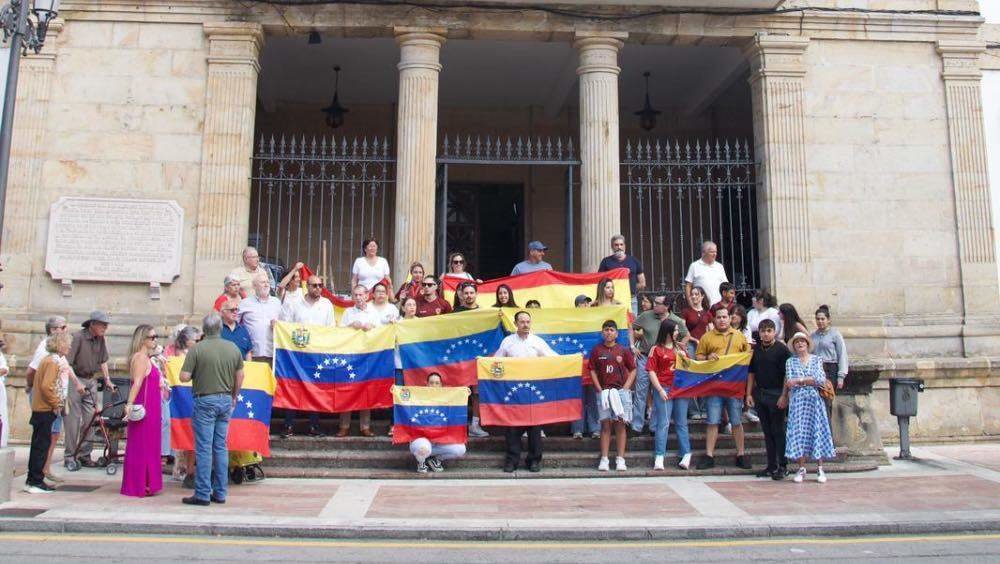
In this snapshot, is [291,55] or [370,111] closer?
[291,55]

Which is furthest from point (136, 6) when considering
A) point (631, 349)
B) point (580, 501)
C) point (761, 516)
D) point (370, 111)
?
point (761, 516)

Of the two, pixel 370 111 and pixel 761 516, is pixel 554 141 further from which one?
pixel 761 516

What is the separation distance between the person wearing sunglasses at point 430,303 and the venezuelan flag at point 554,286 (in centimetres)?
88

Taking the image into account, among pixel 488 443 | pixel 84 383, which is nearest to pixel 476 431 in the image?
pixel 488 443

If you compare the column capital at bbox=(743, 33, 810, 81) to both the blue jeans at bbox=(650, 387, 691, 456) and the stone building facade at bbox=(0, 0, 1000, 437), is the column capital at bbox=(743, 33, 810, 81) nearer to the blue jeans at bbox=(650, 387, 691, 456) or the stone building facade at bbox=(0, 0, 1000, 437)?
the stone building facade at bbox=(0, 0, 1000, 437)

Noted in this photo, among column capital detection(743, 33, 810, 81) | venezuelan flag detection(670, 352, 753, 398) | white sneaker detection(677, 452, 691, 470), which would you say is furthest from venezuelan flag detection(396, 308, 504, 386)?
column capital detection(743, 33, 810, 81)

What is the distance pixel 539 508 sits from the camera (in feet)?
23.8

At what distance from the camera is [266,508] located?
7.17 metres

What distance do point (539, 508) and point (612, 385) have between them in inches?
87.4

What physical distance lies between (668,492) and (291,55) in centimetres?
1257

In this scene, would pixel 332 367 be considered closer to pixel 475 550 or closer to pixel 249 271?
pixel 249 271

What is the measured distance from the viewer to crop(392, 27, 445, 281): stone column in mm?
12883

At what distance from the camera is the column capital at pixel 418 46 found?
→ 43.7 feet

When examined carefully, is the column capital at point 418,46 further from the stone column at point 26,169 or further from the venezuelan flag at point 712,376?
the venezuelan flag at point 712,376
